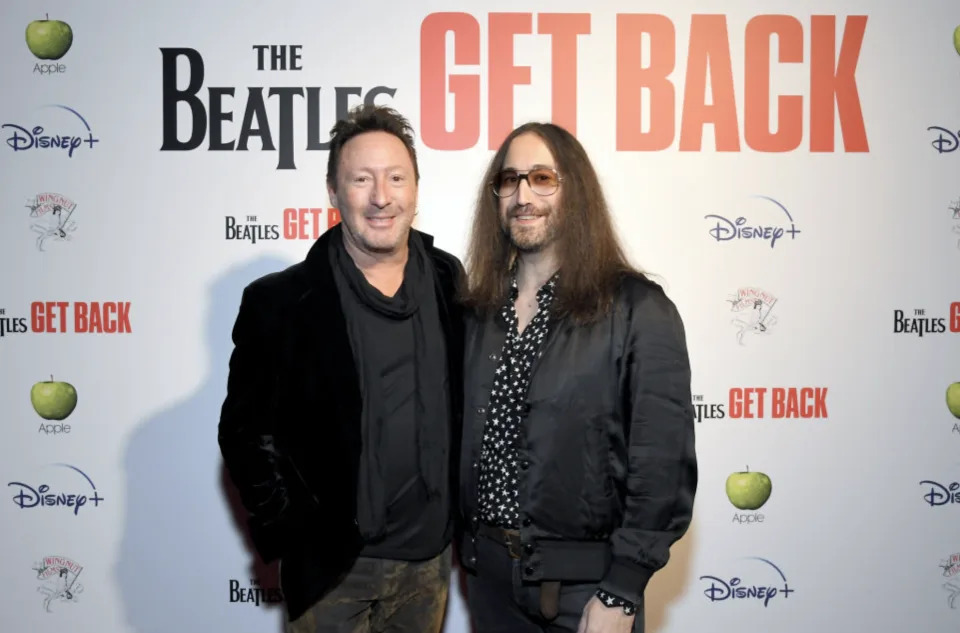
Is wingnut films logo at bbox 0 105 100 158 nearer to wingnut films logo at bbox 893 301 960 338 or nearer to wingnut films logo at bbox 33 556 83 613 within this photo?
wingnut films logo at bbox 33 556 83 613

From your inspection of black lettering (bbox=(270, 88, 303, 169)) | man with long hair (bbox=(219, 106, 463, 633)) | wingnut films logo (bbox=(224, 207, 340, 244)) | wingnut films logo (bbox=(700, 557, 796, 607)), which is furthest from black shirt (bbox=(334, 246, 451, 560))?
wingnut films logo (bbox=(700, 557, 796, 607))

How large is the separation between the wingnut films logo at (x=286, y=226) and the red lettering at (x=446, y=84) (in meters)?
0.43

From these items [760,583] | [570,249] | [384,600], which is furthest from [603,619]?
[760,583]

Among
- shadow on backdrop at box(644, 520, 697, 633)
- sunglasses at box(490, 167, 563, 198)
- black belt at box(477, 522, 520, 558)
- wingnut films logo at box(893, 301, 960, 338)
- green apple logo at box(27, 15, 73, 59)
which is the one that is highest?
green apple logo at box(27, 15, 73, 59)

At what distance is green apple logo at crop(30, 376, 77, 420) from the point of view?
272cm

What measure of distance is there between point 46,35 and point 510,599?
2325 millimetres

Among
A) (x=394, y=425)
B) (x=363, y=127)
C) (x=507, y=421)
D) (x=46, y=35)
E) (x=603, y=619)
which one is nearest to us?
(x=603, y=619)

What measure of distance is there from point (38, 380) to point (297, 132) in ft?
3.89

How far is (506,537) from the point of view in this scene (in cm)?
175

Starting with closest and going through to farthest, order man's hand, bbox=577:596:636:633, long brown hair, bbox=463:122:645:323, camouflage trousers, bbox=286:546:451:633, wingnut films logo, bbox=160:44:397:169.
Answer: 1. man's hand, bbox=577:596:636:633
2. long brown hair, bbox=463:122:645:323
3. camouflage trousers, bbox=286:546:451:633
4. wingnut films logo, bbox=160:44:397:169

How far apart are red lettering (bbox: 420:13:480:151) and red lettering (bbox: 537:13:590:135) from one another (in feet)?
0.79

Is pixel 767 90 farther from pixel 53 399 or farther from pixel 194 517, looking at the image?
pixel 53 399

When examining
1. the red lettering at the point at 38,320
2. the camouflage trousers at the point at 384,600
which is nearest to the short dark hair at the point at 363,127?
the camouflage trousers at the point at 384,600

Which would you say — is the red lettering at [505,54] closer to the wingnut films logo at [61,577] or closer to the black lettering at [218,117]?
the black lettering at [218,117]
